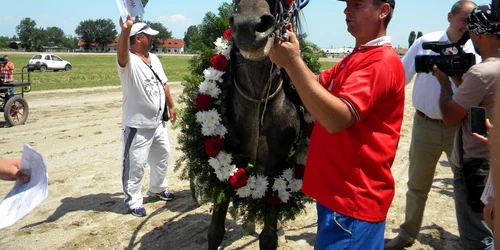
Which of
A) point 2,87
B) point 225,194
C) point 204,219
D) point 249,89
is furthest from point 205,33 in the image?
point 2,87

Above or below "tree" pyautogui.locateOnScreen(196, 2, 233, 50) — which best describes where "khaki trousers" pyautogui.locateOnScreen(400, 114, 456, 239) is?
below

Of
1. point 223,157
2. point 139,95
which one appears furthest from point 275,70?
point 139,95

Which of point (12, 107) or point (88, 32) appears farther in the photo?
point (88, 32)

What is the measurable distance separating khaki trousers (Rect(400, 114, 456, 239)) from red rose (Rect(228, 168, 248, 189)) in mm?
1791

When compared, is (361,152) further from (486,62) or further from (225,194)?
(225,194)

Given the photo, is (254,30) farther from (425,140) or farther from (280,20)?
(425,140)

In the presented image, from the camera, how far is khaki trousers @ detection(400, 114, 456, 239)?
12.2 ft

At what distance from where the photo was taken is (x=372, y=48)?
2033 millimetres

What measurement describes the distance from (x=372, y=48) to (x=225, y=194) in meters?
1.76

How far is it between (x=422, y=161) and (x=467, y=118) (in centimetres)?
115

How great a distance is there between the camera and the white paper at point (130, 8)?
12.0 feet

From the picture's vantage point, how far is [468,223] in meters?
2.75

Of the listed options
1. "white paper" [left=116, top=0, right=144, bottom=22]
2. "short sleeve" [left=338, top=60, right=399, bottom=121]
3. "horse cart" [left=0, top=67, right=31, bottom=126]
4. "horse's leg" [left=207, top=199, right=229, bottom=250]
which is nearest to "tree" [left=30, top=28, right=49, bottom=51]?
"horse cart" [left=0, top=67, right=31, bottom=126]

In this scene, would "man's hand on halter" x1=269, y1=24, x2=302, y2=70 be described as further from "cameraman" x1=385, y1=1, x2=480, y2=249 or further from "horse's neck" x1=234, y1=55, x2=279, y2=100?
"cameraman" x1=385, y1=1, x2=480, y2=249
